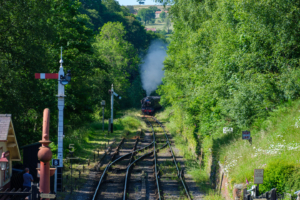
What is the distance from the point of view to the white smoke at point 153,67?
6793cm

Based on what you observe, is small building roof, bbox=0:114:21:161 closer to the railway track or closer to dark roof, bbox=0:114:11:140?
dark roof, bbox=0:114:11:140

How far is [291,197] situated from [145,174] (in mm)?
8323

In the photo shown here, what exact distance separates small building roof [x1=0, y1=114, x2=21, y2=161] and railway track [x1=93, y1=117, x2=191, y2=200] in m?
3.52

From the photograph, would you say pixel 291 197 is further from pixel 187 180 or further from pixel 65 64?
pixel 65 64

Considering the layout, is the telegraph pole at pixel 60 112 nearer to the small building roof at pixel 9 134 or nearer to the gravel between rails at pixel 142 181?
Answer: the small building roof at pixel 9 134

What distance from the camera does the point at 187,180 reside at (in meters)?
15.5

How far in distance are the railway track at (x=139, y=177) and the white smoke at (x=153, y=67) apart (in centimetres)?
4359

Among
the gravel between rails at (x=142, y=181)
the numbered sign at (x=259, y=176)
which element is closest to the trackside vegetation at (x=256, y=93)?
the numbered sign at (x=259, y=176)

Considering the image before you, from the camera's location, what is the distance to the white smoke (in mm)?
67931

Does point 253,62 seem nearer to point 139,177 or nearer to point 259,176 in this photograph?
point 259,176

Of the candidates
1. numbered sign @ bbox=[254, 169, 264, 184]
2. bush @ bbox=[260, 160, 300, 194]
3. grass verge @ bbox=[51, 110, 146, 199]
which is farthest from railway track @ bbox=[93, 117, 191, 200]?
numbered sign @ bbox=[254, 169, 264, 184]

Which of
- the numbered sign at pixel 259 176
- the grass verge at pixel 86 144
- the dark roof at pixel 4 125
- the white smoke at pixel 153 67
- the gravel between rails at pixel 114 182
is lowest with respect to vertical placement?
the gravel between rails at pixel 114 182

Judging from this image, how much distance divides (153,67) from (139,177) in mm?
58585

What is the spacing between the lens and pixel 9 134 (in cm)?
1153
